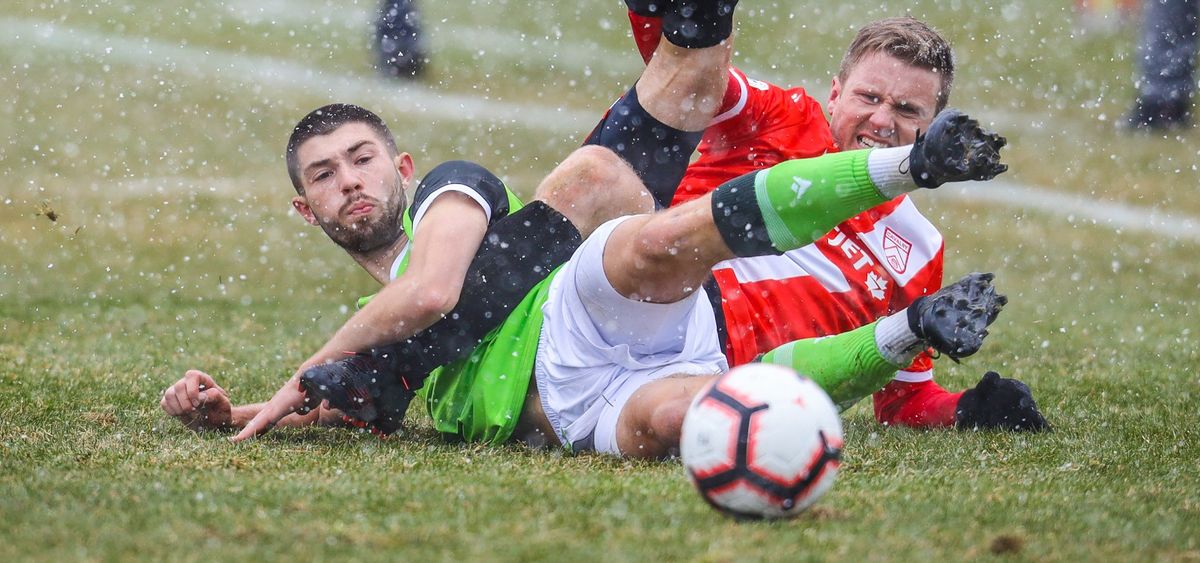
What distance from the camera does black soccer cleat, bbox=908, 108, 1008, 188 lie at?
327 centimetres

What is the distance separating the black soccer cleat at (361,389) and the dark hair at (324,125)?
989 mm

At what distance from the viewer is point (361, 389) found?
4055 mm

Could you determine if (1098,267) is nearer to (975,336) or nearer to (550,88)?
(975,336)

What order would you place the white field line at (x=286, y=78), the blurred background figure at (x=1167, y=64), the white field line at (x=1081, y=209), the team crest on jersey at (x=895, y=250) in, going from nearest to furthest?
the team crest on jersey at (x=895, y=250) → the white field line at (x=1081, y=209) → the blurred background figure at (x=1167, y=64) → the white field line at (x=286, y=78)

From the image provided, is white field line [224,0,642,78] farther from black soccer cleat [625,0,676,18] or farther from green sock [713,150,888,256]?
green sock [713,150,888,256]

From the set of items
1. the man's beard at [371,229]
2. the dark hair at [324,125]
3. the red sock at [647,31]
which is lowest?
the man's beard at [371,229]

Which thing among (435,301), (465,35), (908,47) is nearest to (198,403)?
(435,301)

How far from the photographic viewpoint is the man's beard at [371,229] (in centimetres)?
461

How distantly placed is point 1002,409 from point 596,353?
1.38 m

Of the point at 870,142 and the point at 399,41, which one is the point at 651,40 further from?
the point at 399,41

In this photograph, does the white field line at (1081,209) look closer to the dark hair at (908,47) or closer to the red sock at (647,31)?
the dark hair at (908,47)

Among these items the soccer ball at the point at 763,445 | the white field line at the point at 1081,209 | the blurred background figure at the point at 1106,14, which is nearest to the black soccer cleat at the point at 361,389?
the soccer ball at the point at 763,445

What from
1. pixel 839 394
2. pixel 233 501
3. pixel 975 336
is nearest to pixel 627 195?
pixel 839 394

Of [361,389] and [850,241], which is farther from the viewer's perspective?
[850,241]
